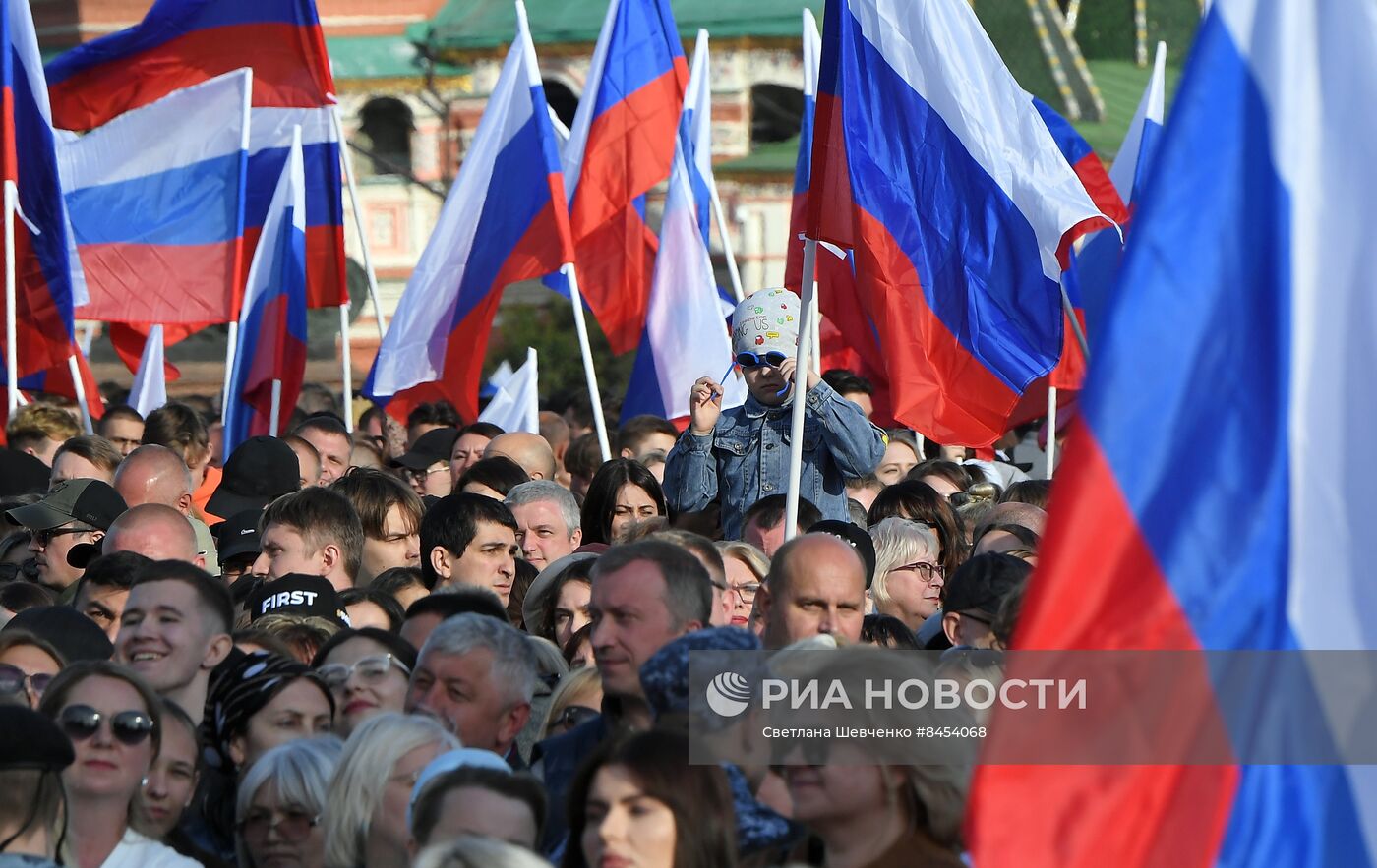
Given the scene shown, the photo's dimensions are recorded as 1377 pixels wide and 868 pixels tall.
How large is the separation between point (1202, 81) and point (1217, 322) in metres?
0.42

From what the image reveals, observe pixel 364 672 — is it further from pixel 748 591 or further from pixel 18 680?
pixel 748 591

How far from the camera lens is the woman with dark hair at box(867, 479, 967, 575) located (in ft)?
24.0

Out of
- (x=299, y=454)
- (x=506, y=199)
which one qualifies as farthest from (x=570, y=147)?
(x=299, y=454)

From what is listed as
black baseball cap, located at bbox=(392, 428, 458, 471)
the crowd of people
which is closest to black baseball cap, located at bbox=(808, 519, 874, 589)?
the crowd of people

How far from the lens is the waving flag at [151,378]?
12.6 metres

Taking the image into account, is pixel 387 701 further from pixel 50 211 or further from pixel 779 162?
pixel 779 162

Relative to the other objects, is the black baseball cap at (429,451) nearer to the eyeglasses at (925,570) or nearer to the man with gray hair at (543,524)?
the man with gray hair at (543,524)

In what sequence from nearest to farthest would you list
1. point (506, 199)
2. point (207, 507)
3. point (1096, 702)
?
point (1096, 702) < point (207, 507) < point (506, 199)

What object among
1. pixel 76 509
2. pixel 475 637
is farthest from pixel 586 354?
pixel 475 637

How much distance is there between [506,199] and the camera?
33.1ft

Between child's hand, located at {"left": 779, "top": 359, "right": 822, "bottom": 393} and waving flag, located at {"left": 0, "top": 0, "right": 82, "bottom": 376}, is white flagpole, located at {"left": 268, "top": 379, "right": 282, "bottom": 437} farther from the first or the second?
child's hand, located at {"left": 779, "top": 359, "right": 822, "bottom": 393}

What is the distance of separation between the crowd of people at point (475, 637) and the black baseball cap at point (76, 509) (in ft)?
0.05

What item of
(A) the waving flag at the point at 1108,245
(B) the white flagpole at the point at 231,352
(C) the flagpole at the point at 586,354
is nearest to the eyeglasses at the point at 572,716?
(C) the flagpole at the point at 586,354

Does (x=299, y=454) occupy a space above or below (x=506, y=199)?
below
